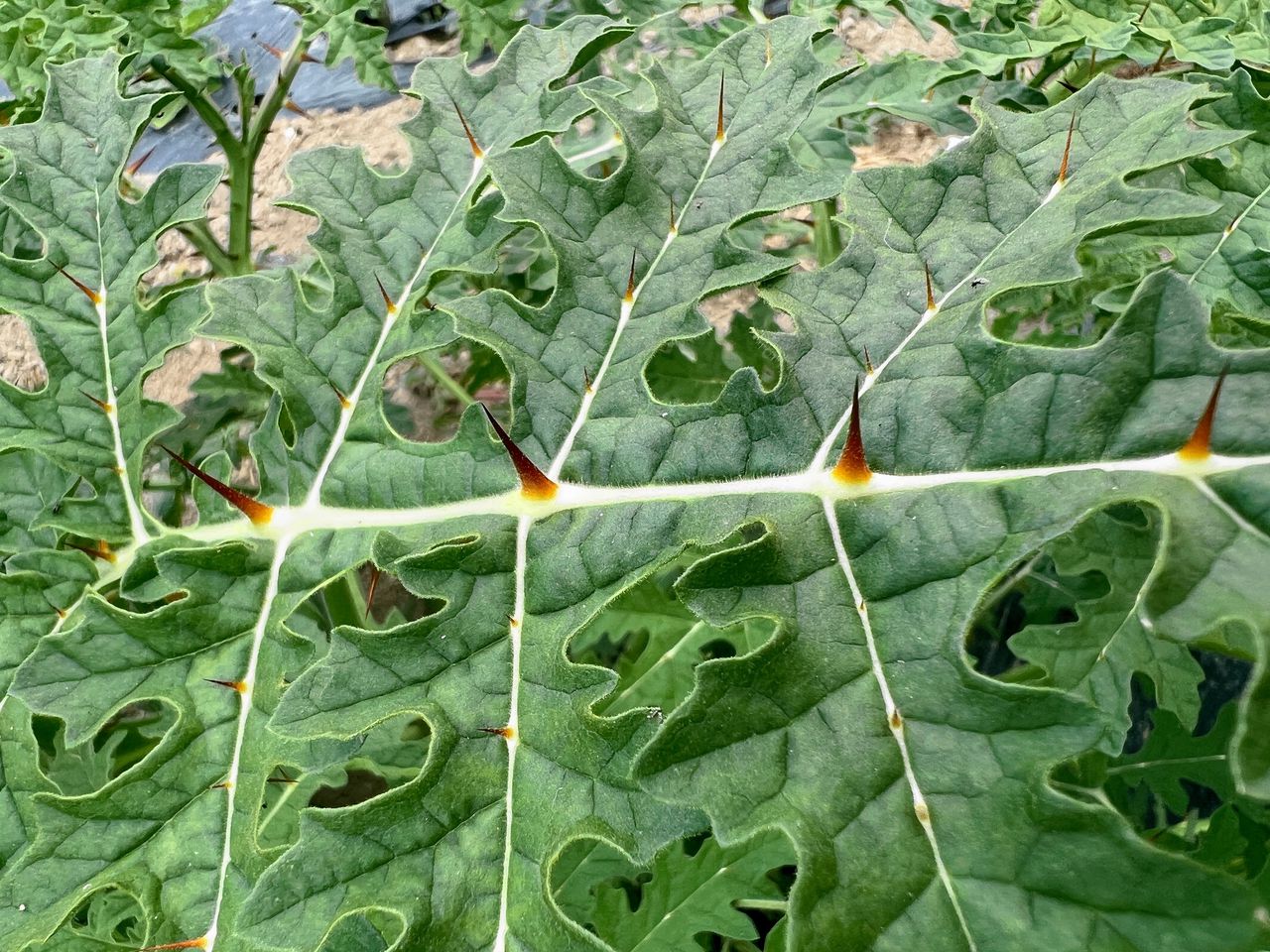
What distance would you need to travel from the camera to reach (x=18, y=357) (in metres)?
3.95

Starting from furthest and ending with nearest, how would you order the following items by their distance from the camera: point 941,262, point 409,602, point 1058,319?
1. point 409,602
2. point 1058,319
3. point 941,262

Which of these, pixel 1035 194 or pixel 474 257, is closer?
pixel 1035 194

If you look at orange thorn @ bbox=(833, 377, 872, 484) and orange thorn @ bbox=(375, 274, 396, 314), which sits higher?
orange thorn @ bbox=(833, 377, 872, 484)

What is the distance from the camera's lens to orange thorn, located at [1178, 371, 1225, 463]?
0.70 meters

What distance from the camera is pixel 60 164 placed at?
1405mm

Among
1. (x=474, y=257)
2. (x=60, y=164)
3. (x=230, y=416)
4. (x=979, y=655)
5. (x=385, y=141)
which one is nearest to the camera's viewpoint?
(x=474, y=257)

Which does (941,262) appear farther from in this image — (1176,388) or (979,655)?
(979,655)

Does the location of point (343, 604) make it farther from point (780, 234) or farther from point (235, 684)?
point (780, 234)

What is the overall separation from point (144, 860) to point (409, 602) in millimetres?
1721

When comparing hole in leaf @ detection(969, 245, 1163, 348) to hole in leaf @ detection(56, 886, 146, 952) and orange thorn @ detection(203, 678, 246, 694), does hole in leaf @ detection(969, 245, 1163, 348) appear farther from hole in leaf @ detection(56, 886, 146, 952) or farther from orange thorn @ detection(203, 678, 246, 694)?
hole in leaf @ detection(56, 886, 146, 952)

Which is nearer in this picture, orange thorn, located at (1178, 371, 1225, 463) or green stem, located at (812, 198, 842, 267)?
orange thorn, located at (1178, 371, 1225, 463)

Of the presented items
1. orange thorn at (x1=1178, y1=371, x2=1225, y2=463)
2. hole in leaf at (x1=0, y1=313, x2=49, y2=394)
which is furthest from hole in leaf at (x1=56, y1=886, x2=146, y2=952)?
hole in leaf at (x1=0, y1=313, x2=49, y2=394)

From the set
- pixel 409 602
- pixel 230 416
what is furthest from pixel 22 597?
pixel 409 602

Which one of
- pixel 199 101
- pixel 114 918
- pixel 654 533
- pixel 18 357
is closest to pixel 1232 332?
pixel 654 533
